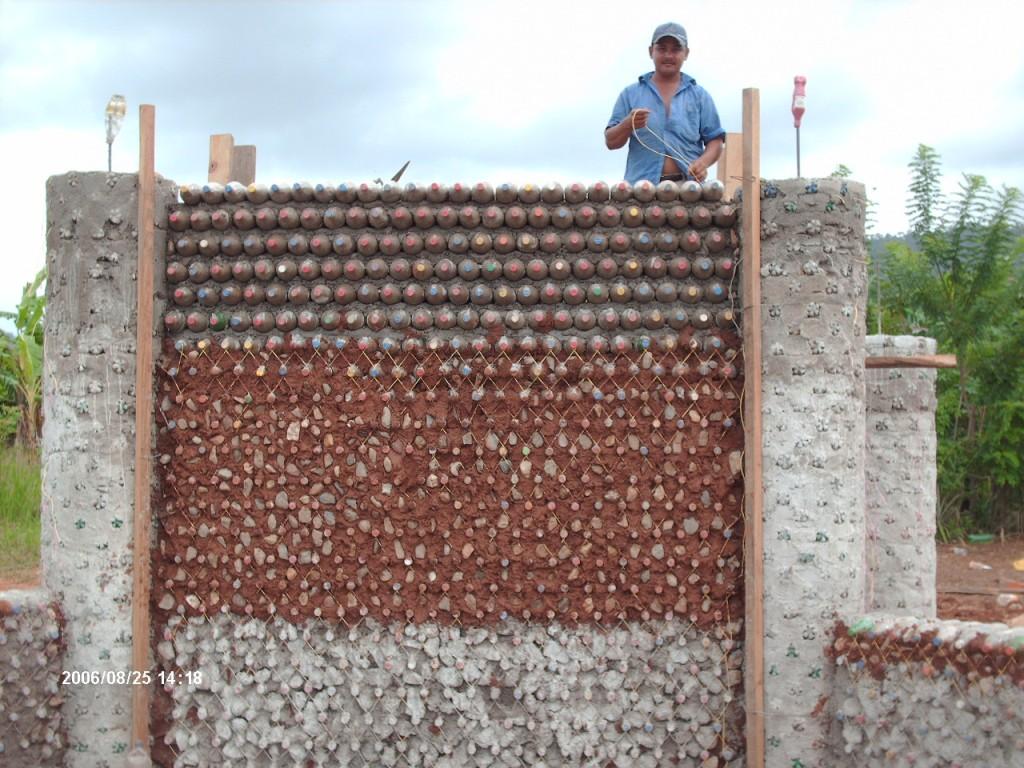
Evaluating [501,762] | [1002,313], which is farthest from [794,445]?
[1002,313]

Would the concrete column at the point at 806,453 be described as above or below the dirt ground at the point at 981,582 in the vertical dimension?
above

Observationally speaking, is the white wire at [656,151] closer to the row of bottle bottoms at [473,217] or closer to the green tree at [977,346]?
the row of bottle bottoms at [473,217]

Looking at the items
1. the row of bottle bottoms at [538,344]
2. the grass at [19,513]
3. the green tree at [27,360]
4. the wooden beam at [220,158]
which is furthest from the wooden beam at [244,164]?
the green tree at [27,360]

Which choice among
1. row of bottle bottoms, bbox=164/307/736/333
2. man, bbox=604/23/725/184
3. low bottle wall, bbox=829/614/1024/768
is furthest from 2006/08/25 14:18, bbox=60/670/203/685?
man, bbox=604/23/725/184

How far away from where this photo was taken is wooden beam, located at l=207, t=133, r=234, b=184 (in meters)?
5.94

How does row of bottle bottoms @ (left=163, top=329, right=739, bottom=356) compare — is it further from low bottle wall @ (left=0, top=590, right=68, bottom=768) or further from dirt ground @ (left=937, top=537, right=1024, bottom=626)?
dirt ground @ (left=937, top=537, right=1024, bottom=626)

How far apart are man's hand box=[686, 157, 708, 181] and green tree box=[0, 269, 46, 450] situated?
8.59 metres

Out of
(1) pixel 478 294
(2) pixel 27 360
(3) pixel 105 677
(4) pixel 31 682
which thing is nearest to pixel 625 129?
(1) pixel 478 294

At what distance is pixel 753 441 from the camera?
4926 mm

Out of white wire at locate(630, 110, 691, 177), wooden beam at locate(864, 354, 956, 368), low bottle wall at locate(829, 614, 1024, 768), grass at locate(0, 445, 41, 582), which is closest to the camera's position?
low bottle wall at locate(829, 614, 1024, 768)

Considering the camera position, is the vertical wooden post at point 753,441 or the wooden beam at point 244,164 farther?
the wooden beam at point 244,164

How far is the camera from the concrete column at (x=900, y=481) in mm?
5488

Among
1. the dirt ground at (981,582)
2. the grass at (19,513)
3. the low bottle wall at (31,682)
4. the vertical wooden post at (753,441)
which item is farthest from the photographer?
the grass at (19,513)

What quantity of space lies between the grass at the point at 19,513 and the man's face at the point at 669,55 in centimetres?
648
